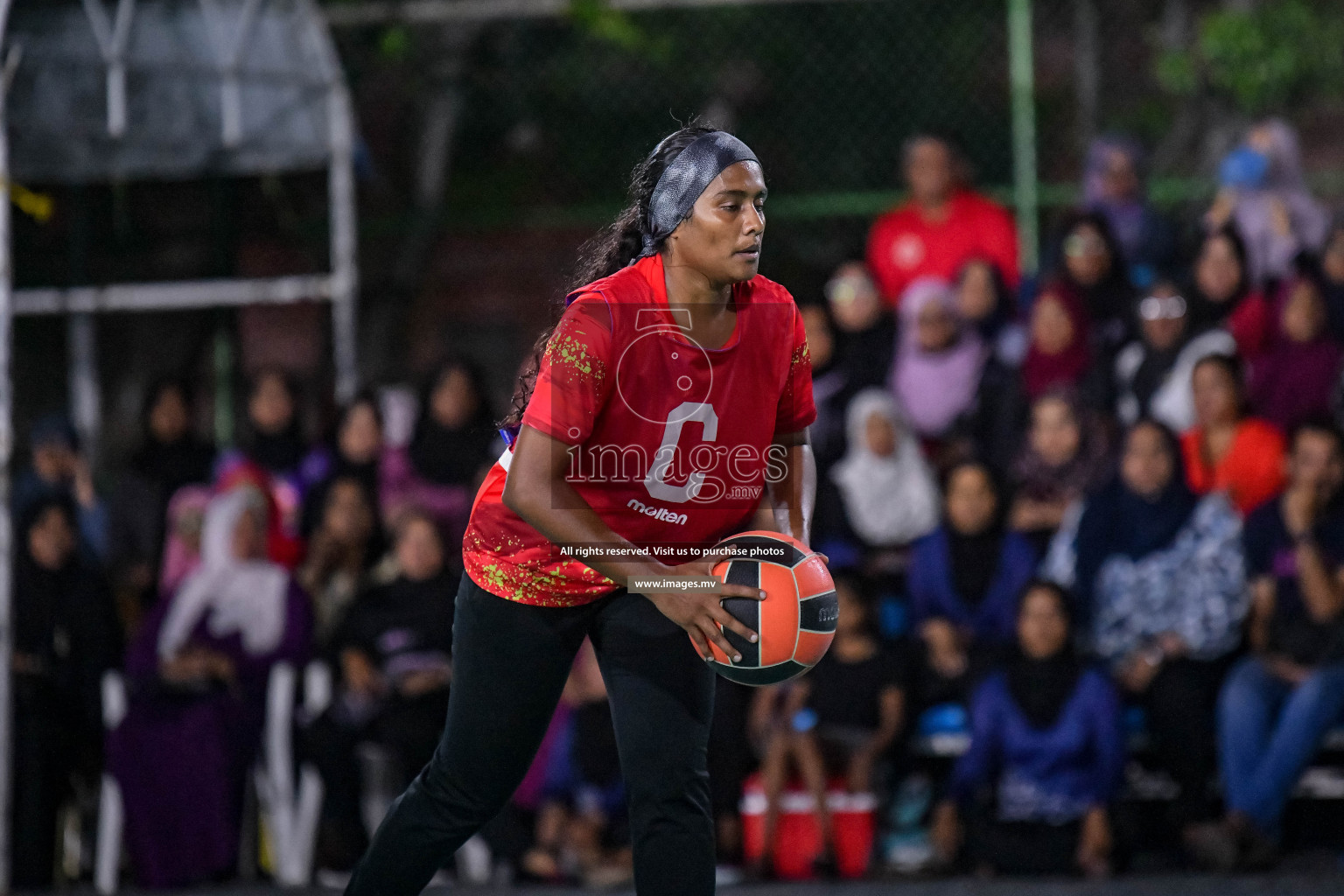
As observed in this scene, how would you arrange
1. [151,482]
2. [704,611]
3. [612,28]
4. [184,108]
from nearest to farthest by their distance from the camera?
[704,611]
[151,482]
[184,108]
[612,28]

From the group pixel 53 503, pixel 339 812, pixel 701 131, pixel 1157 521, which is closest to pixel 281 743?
pixel 339 812

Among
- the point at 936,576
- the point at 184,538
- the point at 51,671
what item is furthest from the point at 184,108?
the point at 936,576

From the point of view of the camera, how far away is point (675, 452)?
12.6 feet

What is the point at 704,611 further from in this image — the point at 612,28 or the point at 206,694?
the point at 612,28

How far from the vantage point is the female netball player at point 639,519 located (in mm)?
3645

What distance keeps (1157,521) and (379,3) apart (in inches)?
220

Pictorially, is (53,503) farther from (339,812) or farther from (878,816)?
(878,816)

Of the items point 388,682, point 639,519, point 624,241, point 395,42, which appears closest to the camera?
point 639,519

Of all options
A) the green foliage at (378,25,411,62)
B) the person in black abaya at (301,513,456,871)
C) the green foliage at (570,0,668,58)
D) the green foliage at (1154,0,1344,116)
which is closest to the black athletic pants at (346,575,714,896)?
the person in black abaya at (301,513,456,871)

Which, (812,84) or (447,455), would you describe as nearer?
(447,455)

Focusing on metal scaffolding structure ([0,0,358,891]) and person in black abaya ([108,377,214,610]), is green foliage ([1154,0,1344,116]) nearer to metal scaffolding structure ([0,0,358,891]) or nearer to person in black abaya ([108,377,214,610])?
metal scaffolding structure ([0,0,358,891])

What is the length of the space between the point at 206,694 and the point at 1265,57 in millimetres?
7595

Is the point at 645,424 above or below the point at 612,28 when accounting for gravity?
below

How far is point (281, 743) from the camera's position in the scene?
7.33m
